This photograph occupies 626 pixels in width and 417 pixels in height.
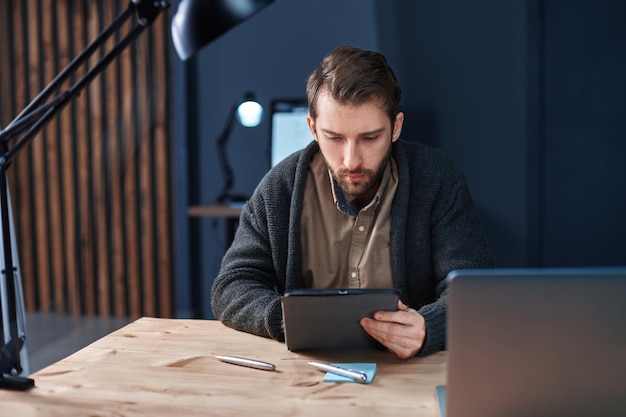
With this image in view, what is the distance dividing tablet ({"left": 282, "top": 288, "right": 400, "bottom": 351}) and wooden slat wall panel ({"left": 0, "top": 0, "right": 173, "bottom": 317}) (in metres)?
2.81

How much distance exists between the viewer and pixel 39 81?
158 inches

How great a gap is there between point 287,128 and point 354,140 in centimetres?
199

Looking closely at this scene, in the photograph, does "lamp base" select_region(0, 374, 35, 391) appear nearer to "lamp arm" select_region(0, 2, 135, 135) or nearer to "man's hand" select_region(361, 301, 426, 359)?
"lamp arm" select_region(0, 2, 135, 135)

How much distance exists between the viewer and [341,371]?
3.81ft

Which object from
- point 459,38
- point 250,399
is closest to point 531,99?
point 459,38

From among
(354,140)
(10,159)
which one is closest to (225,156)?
(354,140)

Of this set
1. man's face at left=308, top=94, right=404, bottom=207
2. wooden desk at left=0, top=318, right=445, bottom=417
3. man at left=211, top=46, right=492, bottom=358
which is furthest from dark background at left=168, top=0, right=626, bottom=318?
wooden desk at left=0, top=318, right=445, bottom=417

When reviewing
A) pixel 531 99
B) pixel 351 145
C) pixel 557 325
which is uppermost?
pixel 531 99

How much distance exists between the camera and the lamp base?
1.13 metres

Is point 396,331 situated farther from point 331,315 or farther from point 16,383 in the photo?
Answer: point 16,383

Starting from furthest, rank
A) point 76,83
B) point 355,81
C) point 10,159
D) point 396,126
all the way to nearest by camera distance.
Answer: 1. point 396,126
2. point 355,81
3. point 76,83
4. point 10,159

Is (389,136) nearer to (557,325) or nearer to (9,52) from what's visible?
(557,325)

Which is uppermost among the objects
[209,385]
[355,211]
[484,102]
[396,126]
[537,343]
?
[484,102]

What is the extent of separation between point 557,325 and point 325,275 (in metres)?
0.99
